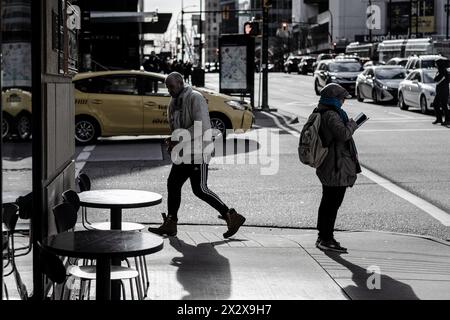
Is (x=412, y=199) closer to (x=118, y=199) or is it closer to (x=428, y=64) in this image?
(x=118, y=199)

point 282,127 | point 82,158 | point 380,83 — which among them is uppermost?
point 380,83

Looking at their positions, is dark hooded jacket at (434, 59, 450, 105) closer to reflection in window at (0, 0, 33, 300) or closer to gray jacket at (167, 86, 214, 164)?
gray jacket at (167, 86, 214, 164)

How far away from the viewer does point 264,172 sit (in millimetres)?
14750

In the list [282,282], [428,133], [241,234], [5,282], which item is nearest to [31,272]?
[5,282]

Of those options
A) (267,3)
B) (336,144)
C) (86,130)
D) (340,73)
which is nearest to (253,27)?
(267,3)

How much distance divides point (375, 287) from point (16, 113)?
3.42 m

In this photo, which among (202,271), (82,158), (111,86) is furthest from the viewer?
(111,86)

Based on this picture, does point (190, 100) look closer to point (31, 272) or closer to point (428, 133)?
point (31, 272)

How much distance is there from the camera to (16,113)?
199 inches

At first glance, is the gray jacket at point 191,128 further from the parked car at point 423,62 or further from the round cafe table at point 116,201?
the parked car at point 423,62

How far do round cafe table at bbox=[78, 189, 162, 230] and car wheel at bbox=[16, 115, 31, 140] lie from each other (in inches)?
47.9

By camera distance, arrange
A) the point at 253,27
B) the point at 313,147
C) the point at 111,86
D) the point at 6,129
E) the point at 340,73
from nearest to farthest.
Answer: the point at 6,129 → the point at 313,147 → the point at 111,86 → the point at 253,27 → the point at 340,73

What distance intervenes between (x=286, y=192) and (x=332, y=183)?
13.6ft

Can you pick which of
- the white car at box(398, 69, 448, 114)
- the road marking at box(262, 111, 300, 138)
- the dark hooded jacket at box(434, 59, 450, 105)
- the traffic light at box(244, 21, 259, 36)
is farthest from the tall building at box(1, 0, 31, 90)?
the traffic light at box(244, 21, 259, 36)
